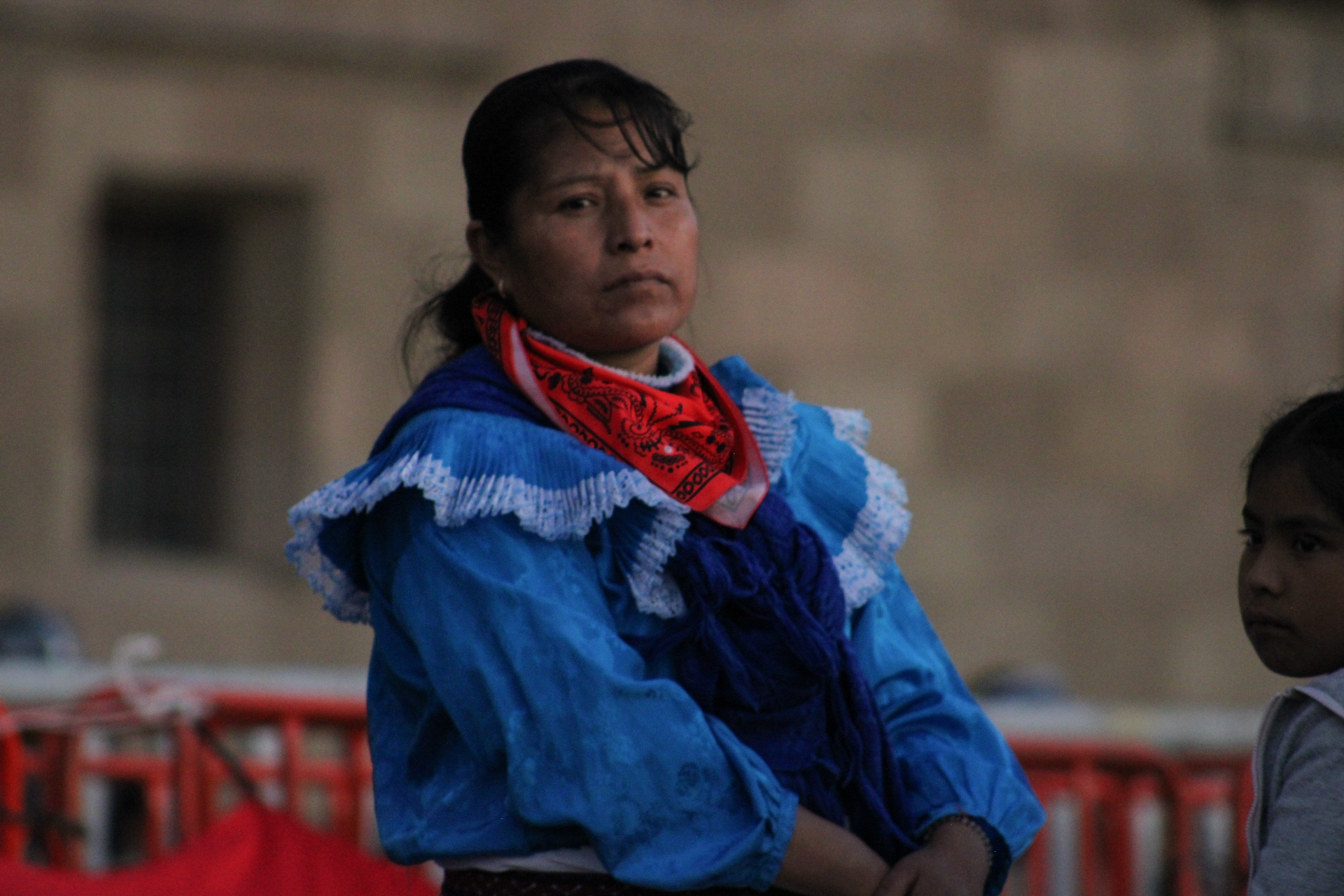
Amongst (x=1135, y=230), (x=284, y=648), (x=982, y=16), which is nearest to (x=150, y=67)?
(x=284, y=648)

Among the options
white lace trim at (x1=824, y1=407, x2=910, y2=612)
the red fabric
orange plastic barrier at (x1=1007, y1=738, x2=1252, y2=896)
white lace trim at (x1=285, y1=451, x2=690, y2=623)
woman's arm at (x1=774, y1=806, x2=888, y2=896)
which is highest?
white lace trim at (x1=285, y1=451, x2=690, y2=623)

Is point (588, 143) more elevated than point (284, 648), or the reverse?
point (588, 143)

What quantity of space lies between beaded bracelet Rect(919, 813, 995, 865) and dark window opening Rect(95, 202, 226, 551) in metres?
5.09

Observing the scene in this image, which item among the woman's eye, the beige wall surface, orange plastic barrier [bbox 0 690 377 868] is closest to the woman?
the woman's eye

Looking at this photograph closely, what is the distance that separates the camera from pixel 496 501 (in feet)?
6.84

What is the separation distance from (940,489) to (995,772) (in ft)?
17.4

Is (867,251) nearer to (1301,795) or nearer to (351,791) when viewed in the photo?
(351,791)

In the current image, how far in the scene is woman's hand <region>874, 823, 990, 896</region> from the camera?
6.92ft

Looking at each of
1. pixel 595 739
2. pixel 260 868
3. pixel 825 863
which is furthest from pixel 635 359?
pixel 260 868

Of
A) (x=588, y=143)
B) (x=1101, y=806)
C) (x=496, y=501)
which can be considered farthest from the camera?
(x=1101, y=806)

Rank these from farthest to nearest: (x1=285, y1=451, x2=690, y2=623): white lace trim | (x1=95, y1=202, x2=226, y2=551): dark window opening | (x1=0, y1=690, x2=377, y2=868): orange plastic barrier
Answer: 1. (x1=95, y1=202, x2=226, y2=551): dark window opening
2. (x1=0, y1=690, x2=377, y2=868): orange plastic barrier
3. (x1=285, y1=451, x2=690, y2=623): white lace trim

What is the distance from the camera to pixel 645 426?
222cm

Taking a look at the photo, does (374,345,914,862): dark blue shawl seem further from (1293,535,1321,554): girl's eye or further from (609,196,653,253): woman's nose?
(1293,535,1321,554): girl's eye

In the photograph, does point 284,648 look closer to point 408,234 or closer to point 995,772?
point 408,234
